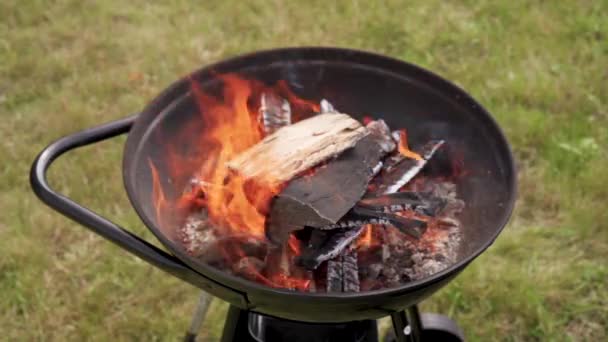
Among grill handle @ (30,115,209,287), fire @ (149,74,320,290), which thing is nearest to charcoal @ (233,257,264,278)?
fire @ (149,74,320,290)

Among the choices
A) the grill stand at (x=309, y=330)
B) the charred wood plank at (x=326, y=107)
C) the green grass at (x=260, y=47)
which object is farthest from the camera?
the green grass at (x=260, y=47)

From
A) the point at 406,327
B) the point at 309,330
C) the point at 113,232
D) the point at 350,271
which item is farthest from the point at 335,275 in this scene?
the point at 113,232

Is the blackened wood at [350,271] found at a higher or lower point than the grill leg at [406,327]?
higher

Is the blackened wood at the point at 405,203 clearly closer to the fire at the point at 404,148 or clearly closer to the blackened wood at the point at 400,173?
the blackened wood at the point at 400,173

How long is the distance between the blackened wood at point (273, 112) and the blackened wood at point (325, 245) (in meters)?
0.47

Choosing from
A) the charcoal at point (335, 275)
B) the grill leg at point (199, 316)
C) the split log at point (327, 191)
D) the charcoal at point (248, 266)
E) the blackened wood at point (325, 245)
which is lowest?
the grill leg at point (199, 316)

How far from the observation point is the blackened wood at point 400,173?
1.73 m

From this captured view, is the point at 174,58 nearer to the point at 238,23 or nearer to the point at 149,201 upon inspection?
the point at 238,23

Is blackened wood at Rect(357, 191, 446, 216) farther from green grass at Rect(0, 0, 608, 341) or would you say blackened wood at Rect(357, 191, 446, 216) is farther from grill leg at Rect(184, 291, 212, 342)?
green grass at Rect(0, 0, 608, 341)

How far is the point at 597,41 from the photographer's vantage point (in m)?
3.61

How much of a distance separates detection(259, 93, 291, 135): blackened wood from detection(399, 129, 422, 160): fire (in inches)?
13.5

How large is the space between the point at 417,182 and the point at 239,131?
55 centimetres

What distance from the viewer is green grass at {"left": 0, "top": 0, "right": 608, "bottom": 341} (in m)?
2.40

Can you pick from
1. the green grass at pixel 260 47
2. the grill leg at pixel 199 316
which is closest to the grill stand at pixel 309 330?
the grill leg at pixel 199 316
